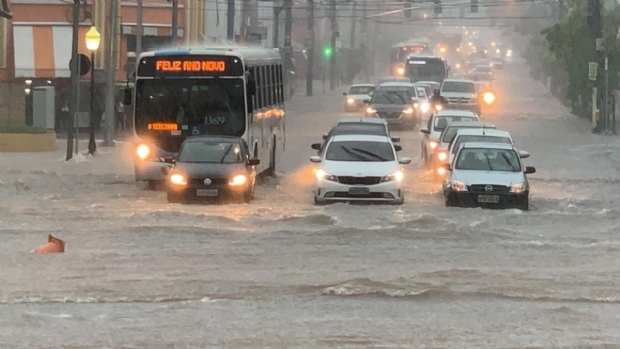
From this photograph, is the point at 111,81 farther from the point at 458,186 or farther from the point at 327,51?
the point at 327,51

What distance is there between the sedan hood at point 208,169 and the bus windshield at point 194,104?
2149 millimetres

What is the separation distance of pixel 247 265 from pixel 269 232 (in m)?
3.55

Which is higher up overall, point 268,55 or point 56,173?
point 268,55

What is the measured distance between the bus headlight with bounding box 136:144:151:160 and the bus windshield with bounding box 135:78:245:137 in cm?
34

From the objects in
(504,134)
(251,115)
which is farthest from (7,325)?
(504,134)

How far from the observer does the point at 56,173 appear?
31.3 m

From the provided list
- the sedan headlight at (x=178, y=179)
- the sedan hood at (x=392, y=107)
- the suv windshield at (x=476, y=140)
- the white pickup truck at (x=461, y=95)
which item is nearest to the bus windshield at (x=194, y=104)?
the sedan headlight at (x=178, y=179)

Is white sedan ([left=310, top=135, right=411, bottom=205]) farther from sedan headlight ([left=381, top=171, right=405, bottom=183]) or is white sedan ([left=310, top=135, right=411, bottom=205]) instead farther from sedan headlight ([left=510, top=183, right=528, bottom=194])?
sedan headlight ([left=510, top=183, right=528, bottom=194])

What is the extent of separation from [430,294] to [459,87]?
44.3 metres

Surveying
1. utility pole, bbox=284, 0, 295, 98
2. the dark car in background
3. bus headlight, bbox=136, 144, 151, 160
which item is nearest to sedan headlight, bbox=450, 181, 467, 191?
the dark car in background

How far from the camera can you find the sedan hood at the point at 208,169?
2444 cm

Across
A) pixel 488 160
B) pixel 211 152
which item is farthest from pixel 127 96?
pixel 488 160

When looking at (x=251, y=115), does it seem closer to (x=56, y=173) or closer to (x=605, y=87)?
(x=56, y=173)

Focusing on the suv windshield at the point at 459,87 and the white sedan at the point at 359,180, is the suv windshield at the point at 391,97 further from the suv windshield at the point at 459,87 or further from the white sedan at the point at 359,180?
the white sedan at the point at 359,180
